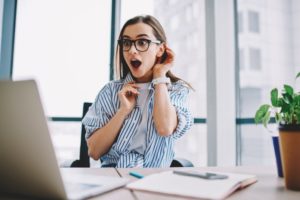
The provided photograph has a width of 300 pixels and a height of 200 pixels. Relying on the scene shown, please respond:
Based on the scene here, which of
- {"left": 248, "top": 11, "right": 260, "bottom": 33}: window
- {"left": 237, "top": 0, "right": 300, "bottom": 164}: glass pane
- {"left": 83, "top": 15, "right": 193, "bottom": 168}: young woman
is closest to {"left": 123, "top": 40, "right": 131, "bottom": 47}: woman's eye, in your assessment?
{"left": 83, "top": 15, "right": 193, "bottom": 168}: young woman

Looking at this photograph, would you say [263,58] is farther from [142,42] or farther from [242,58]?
[142,42]

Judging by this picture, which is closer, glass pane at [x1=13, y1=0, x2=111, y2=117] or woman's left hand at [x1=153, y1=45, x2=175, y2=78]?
woman's left hand at [x1=153, y1=45, x2=175, y2=78]

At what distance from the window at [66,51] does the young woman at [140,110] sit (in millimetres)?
1416

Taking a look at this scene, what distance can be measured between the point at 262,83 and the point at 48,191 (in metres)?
2.37

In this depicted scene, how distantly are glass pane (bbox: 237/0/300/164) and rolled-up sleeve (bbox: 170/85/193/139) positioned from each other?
1.11 meters

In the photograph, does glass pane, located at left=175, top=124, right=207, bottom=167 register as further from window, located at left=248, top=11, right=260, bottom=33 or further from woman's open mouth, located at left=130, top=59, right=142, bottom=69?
woman's open mouth, located at left=130, top=59, right=142, bottom=69

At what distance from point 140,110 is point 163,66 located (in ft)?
0.97

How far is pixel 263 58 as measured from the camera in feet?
8.57

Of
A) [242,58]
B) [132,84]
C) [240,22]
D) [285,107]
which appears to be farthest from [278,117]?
[240,22]

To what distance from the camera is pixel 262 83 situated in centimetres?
260

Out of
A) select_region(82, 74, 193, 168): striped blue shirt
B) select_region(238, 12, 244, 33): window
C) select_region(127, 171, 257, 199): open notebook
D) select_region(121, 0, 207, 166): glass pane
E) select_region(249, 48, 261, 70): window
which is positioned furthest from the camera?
select_region(121, 0, 207, 166): glass pane

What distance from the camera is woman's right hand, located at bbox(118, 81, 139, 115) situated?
1.49 m

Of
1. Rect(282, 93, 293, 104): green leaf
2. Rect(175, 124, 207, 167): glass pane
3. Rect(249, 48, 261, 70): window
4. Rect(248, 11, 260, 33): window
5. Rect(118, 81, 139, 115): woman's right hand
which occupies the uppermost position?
Rect(248, 11, 260, 33): window

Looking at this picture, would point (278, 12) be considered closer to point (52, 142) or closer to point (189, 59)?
point (189, 59)
